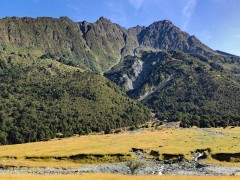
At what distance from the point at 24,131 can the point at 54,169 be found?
117545 millimetres

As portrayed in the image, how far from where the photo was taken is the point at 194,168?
282ft

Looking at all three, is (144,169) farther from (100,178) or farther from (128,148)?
(100,178)

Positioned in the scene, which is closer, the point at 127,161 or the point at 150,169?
the point at 150,169

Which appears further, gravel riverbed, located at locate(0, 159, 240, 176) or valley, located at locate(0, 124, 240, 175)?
valley, located at locate(0, 124, 240, 175)

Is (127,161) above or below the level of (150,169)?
above

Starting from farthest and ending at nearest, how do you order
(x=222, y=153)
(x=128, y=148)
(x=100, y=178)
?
(x=128, y=148) → (x=222, y=153) → (x=100, y=178)

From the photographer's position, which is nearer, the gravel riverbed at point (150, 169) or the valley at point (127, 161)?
the gravel riverbed at point (150, 169)

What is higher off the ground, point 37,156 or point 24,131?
point 24,131

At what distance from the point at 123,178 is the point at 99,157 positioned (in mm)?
55933

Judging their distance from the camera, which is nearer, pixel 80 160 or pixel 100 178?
pixel 100 178

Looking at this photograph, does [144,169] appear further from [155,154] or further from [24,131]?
[24,131]

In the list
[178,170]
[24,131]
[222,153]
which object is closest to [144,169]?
[178,170]

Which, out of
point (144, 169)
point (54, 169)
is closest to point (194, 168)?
point (144, 169)

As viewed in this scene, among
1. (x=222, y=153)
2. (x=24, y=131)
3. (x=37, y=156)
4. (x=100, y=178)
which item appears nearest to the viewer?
(x=100, y=178)
